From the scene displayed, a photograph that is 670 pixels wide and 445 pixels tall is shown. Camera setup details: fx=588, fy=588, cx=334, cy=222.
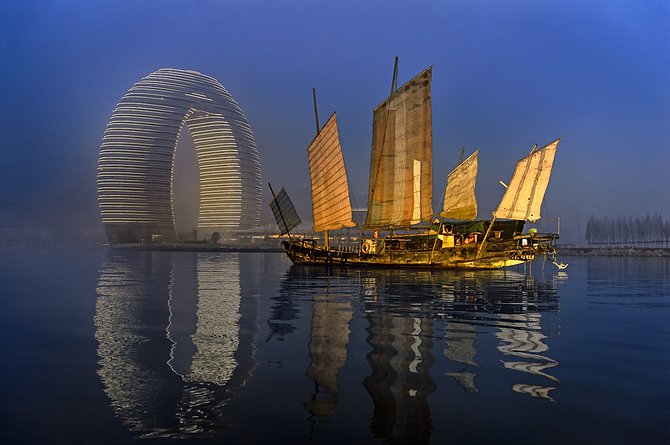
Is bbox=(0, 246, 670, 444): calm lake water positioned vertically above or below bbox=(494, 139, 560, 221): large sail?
below

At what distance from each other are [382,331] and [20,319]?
10313mm

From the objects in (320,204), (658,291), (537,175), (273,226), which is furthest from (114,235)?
(658,291)

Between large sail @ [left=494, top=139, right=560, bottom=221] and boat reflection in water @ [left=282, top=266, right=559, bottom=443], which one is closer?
boat reflection in water @ [left=282, top=266, right=559, bottom=443]

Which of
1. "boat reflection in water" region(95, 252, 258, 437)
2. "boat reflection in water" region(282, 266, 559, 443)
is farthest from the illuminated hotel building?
"boat reflection in water" region(95, 252, 258, 437)

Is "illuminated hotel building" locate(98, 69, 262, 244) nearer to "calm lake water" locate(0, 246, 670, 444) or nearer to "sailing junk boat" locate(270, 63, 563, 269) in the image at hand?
"sailing junk boat" locate(270, 63, 563, 269)

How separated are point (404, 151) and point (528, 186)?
39.9 feet

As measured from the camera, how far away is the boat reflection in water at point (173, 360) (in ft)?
23.1

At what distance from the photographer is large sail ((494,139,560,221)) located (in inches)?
1978

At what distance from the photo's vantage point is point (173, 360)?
1027 centimetres

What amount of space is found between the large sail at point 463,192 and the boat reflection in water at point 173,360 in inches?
1354

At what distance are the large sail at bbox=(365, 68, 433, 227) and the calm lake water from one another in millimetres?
29196

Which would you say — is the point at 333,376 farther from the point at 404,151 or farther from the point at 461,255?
the point at 461,255

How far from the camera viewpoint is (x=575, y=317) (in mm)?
17594

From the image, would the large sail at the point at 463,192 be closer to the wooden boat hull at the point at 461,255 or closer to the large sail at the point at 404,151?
the wooden boat hull at the point at 461,255
